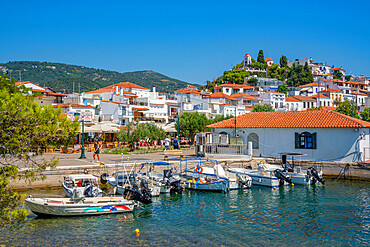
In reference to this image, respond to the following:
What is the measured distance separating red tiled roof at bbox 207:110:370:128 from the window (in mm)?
850

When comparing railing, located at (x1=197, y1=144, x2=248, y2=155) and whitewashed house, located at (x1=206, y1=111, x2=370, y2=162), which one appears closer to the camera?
whitewashed house, located at (x1=206, y1=111, x2=370, y2=162)

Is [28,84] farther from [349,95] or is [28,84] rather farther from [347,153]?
[349,95]

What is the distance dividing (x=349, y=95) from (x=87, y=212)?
389ft

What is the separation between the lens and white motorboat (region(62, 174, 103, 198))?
19219 mm

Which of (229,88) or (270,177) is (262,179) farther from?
(229,88)

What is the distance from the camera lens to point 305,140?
32.2m

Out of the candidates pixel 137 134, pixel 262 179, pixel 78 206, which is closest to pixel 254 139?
pixel 262 179

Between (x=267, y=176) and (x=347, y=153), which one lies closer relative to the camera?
(x=267, y=176)

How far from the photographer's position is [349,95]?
11831cm

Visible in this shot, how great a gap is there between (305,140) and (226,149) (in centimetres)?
738

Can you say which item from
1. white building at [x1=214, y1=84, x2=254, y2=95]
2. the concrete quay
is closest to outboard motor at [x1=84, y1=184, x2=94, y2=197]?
the concrete quay

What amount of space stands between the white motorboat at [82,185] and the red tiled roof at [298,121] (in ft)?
57.5

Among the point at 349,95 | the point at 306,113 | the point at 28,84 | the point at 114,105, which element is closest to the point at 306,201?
the point at 306,113

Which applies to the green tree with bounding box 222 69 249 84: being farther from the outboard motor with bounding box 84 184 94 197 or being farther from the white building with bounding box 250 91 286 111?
the outboard motor with bounding box 84 184 94 197
